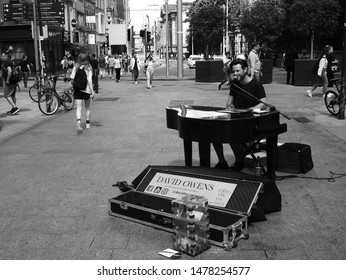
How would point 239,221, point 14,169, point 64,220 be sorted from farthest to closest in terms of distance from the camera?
point 14,169 < point 64,220 < point 239,221

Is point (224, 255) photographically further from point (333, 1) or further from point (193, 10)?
point (193, 10)

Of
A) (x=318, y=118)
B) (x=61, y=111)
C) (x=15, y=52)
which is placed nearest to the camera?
(x=318, y=118)

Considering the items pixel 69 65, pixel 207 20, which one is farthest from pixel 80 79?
pixel 207 20

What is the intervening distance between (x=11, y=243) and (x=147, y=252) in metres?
1.29

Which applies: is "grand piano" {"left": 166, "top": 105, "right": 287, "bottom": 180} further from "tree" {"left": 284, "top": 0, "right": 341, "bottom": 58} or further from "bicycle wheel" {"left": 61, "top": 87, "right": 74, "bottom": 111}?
"tree" {"left": 284, "top": 0, "right": 341, "bottom": 58}

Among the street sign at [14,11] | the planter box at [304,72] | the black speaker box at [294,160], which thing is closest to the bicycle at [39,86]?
the black speaker box at [294,160]

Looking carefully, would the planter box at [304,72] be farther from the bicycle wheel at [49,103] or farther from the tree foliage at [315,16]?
the tree foliage at [315,16]

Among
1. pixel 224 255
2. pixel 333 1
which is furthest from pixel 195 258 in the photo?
pixel 333 1

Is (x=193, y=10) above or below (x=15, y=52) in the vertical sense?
above

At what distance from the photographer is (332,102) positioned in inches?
490

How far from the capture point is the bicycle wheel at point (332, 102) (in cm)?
1238

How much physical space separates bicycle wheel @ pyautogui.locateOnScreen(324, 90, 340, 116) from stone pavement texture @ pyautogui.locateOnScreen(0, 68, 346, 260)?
23 centimetres

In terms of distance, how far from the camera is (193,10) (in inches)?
1790

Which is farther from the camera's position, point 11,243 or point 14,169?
point 14,169
